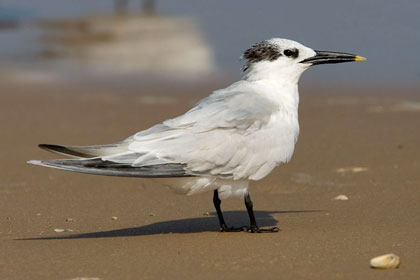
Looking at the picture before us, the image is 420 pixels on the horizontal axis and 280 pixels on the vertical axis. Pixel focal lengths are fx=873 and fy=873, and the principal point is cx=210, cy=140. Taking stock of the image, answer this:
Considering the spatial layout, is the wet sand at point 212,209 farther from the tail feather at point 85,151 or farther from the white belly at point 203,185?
the tail feather at point 85,151

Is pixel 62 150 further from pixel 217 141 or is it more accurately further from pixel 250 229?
pixel 250 229

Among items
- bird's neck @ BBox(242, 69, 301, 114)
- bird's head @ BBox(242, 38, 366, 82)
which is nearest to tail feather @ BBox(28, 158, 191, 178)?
bird's neck @ BBox(242, 69, 301, 114)

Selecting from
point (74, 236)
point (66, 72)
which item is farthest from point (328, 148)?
point (66, 72)

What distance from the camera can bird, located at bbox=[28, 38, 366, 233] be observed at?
4566 mm

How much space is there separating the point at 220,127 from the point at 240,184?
1.37 feet

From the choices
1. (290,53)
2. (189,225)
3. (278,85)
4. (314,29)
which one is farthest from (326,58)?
(314,29)

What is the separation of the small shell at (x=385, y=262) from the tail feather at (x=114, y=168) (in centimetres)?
119

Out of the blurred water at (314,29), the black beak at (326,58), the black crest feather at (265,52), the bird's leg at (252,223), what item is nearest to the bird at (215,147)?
the bird's leg at (252,223)

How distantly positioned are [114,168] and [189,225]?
36.7 inches

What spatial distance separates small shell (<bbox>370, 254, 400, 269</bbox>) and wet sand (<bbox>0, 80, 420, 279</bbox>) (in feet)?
0.13

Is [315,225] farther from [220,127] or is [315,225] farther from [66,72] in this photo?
[66,72]

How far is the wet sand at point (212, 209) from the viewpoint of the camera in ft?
13.6

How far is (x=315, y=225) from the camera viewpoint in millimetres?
5066

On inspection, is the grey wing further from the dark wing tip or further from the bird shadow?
the bird shadow
